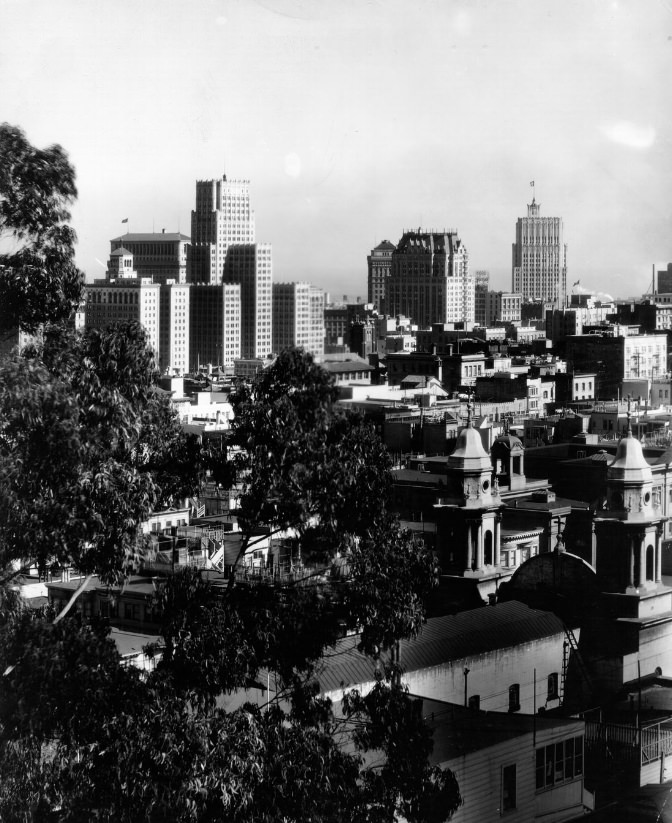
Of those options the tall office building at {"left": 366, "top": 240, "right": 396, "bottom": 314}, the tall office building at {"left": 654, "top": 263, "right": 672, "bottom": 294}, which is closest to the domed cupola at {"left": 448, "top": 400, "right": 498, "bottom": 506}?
the tall office building at {"left": 654, "top": 263, "right": 672, "bottom": 294}

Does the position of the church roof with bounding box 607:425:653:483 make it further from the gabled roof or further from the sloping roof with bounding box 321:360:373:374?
the gabled roof

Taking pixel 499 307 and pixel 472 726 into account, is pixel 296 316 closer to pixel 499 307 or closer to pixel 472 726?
pixel 499 307

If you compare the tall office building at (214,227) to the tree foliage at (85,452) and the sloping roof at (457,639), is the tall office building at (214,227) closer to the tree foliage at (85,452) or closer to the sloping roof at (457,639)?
the sloping roof at (457,639)

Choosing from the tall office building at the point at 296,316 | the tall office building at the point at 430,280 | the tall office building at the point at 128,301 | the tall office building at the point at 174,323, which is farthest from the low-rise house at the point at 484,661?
the tall office building at the point at 430,280

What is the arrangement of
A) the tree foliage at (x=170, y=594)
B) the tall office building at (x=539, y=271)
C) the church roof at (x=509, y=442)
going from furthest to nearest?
the tall office building at (x=539, y=271)
the church roof at (x=509, y=442)
the tree foliage at (x=170, y=594)

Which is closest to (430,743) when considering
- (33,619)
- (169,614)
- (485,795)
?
(169,614)

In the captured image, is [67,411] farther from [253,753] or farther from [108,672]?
[253,753]
